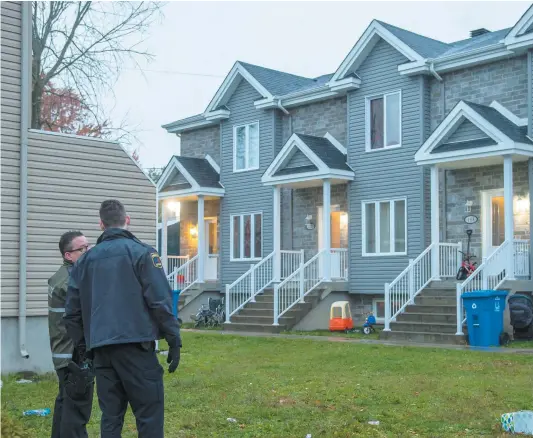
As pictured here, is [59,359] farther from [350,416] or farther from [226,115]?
[226,115]

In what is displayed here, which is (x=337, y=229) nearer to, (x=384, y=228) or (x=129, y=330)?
(x=384, y=228)

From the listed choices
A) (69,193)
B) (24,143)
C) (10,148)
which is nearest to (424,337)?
(69,193)

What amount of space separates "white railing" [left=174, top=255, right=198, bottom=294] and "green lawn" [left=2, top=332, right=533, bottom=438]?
1173 cm

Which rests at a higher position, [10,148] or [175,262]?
[10,148]

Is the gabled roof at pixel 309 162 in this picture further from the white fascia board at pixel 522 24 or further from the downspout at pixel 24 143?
the downspout at pixel 24 143

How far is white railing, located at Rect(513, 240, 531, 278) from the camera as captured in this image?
18.2 meters

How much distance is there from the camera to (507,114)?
763 inches

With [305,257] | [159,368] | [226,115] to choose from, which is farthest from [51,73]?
[159,368]

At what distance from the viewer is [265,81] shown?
84.1 ft

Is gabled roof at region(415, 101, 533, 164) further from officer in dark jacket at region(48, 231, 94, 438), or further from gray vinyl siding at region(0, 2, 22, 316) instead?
officer in dark jacket at region(48, 231, 94, 438)

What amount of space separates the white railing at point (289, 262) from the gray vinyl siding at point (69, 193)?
9.64 metres

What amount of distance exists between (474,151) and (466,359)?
6210 millimetres

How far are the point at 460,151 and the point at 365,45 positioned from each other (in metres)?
5.17

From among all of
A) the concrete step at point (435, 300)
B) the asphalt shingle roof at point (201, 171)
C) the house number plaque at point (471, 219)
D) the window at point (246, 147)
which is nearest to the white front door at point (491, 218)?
the house number plaque at point (471, 219)
